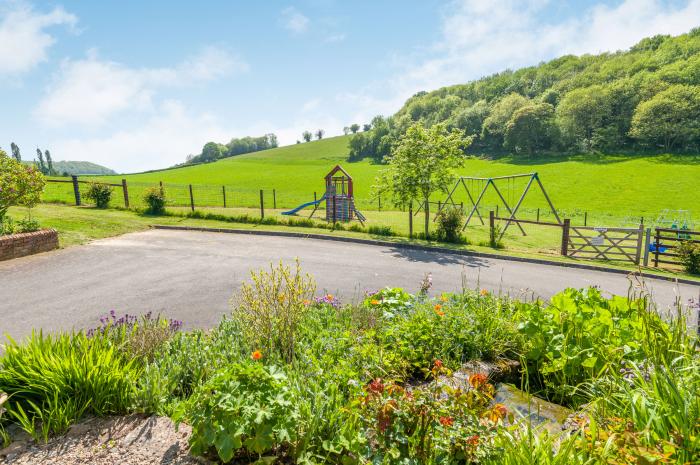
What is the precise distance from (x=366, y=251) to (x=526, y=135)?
2788 inches

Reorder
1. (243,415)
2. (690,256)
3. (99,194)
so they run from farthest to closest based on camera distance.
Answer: (99,194) → (690,256) → (243,415)

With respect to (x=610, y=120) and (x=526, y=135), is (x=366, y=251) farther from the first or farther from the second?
(x=610, y=120)

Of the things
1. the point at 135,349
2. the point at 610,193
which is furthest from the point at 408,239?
the point at 610,193

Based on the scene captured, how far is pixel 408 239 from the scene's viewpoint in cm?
1605

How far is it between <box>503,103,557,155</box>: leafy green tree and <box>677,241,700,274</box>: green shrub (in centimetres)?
6544

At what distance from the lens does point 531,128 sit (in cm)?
7100

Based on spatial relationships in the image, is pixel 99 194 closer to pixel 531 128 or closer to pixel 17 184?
pixel 17 184

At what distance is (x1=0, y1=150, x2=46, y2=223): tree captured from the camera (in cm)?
1079

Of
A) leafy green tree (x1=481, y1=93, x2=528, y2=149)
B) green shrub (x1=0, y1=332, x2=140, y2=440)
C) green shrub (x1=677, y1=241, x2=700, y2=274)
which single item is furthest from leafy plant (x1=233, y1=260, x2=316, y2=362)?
leafy green tree (x1=481, y1=93, x2=528, y2=149)

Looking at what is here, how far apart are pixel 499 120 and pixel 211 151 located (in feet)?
323

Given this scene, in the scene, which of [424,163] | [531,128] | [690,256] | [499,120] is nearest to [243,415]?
[424,163]

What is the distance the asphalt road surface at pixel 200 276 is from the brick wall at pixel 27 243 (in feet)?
1.39

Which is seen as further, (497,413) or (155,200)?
(155,200)

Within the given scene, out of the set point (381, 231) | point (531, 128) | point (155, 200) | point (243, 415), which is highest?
→ point (531, 128)
